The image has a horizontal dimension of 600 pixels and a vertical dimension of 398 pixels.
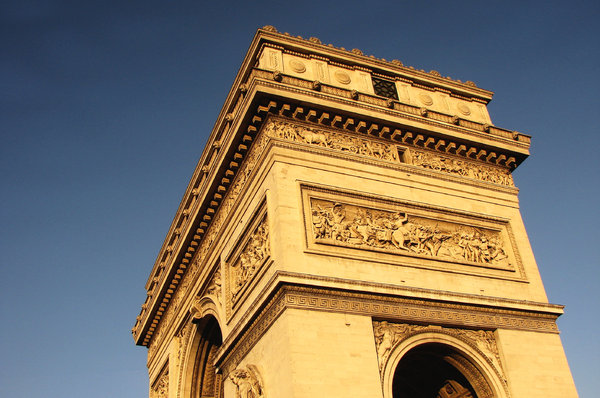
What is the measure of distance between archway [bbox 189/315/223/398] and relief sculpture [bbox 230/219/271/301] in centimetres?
398

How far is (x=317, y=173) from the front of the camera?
46.0ft

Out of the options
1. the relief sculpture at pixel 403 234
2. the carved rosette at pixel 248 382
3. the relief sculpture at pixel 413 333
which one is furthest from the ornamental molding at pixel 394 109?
the carved rosette at pixel 248 382

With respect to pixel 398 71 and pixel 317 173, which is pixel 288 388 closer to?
pixel 317 173

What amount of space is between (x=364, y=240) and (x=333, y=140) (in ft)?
9.13

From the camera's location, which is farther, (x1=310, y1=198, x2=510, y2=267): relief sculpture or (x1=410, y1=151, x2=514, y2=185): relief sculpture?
(x1=410, y1=151, x2=514, y2=185): relief sculpture

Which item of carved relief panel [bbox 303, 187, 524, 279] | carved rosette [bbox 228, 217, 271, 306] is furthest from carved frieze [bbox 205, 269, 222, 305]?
carved relief panel [bbox 303, 187, 524, 279]

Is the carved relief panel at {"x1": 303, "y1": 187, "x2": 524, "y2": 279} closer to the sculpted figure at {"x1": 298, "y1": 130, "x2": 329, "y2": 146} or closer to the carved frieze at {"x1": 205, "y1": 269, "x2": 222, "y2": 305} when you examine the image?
the sculpted figure at {"x1": 298, "y1": 130, "x2": 329, "y2": 146}

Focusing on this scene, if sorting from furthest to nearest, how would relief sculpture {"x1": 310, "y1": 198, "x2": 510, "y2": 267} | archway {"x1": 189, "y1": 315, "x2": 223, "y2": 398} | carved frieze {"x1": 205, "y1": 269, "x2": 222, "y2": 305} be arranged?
archway {"x1": 189, "y1": 315, "x2": 223, "y2": 398}, carved frieze {"x1": 205, "y1": 269, "x2": 222, "y2": 305}, relief sculpture {"x1": 310, "y1": 198, "x2": 510, "y2": 267}

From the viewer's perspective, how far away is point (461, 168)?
53.2 ft

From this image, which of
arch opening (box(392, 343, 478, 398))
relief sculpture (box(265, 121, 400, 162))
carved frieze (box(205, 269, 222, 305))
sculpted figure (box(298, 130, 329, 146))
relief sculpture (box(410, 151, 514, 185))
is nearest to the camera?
arch opening (box(392, 343, 478, 398))

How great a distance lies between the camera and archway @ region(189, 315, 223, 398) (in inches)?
747

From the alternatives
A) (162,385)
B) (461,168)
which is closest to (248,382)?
(461,168)

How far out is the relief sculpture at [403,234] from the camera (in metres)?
13.4

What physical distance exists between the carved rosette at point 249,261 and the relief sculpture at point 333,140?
211 centimetres
